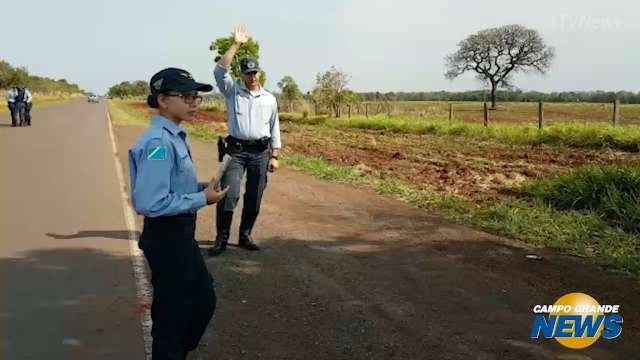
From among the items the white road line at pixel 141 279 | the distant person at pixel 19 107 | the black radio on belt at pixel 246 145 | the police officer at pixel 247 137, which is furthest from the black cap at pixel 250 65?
the distant person at pixel 19 107

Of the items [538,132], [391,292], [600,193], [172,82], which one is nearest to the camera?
[172,82]

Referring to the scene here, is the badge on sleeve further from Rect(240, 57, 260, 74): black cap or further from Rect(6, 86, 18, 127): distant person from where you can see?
Rect(6, 86, 18, 127): distant person

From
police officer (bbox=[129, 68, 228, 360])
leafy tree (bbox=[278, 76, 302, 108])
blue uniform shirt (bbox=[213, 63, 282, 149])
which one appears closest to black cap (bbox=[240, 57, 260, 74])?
blue uniform shirt (bbox=[213, 63, 282, 149])

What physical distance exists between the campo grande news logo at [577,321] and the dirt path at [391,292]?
0.26ft

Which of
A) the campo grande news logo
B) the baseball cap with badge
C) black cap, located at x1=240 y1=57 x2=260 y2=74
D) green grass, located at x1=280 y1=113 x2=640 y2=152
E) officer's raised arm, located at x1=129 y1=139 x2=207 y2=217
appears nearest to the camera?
officer's raised arm, located at x1=129 y1=139 x2=207 y2=217

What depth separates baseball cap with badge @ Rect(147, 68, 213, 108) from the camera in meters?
2.79

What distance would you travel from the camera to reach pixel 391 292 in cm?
491

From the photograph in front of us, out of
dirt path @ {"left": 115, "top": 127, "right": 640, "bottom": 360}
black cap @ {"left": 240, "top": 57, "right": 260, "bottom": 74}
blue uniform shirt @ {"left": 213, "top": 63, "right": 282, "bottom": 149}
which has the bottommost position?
dirt path @ {"left": 115, "top": 127, "right": 640, "bottom": 360}

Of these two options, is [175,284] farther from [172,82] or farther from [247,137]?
[247,137]

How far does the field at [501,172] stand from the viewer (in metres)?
6.80

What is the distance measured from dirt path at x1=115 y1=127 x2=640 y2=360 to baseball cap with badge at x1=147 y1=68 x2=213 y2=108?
5.70 feet

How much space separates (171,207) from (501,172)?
10273mm

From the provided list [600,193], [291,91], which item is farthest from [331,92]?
[600,193]

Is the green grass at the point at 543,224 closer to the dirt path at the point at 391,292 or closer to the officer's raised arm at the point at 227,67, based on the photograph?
the dirt path at the point at 391,292
